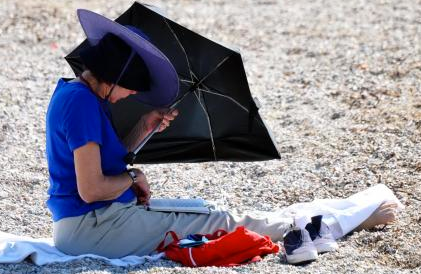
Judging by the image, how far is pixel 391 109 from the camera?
8422 millimetres

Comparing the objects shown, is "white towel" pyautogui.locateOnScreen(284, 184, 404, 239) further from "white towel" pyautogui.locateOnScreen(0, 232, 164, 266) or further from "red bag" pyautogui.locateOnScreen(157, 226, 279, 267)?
"white towel" pyautogui.locateOnScreen(0, 232, 164, 266)

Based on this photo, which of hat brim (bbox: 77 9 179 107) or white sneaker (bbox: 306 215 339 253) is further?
white sneaker (bbox: 306 215 339 253)

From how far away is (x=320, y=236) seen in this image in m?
5.21

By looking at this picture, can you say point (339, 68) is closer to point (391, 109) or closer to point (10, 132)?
point (391, 109)

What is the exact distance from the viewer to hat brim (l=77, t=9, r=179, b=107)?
475 centimetres

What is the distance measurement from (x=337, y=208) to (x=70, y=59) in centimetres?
186

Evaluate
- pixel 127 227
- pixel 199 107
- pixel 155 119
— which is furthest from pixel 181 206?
pixel 199 107

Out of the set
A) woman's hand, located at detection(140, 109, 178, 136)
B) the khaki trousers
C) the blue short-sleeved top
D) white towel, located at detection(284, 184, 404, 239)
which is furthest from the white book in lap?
white towel, located at detection(284, 184, 404, 239)

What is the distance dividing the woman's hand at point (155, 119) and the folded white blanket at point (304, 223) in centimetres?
73

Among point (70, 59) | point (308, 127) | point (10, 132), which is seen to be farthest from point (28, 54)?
point (70, 59)

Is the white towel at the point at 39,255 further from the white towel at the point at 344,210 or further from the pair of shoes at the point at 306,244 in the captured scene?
the white towel at the point at 344,210

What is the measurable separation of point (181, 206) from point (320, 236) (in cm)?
81

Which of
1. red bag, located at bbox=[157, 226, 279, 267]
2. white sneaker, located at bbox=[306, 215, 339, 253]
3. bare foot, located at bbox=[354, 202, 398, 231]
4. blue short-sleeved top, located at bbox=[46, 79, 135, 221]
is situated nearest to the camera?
blue short-sleeved top, located at bbox=[46, 79, 135, 221]

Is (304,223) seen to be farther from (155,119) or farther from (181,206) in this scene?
(155,119)
